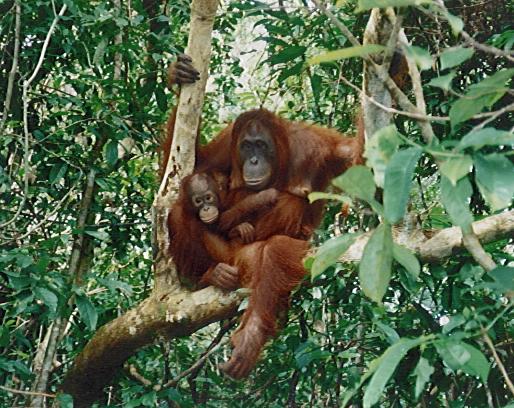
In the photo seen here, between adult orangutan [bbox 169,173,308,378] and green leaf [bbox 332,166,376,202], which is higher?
green leaf [bbox 332,166,376,202]

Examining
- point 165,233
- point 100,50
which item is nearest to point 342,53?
point 165,233

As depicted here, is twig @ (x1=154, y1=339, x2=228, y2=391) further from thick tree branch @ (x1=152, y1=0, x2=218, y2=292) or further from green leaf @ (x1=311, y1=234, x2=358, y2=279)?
green leaf @ (x1=311, y1=234, x2=358, y2=279)

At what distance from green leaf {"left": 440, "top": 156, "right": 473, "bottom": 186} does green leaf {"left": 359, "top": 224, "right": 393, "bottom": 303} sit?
0.22 meters

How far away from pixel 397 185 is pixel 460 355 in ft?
1.86

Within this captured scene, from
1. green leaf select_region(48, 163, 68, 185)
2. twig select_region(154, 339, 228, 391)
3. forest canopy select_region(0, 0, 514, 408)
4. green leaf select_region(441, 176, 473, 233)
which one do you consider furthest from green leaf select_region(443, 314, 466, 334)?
green leaf select_region(48, 163, 68, 185)

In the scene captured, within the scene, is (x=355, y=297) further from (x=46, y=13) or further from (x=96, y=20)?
(x=46, y=13)

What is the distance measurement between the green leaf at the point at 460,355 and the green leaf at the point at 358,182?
0.49 metres

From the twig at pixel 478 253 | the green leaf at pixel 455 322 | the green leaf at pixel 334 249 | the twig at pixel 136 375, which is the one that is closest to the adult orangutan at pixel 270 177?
the twig at pixel 136 375

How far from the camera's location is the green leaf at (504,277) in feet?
5.93

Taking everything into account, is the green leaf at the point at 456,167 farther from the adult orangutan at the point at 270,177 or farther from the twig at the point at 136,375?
the twig at the point at 136,375

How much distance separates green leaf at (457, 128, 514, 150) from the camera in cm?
153

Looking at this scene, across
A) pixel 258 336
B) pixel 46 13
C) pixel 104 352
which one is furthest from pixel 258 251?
pixel 46 13

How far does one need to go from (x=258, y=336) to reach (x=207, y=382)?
0.57m

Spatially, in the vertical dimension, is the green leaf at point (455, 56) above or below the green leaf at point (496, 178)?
above
